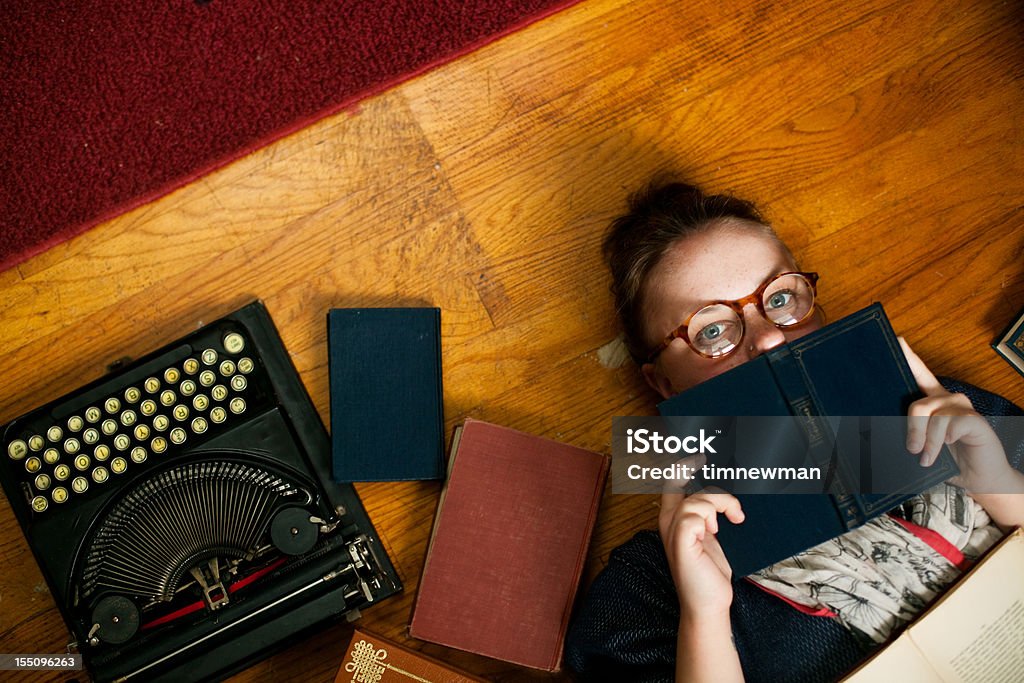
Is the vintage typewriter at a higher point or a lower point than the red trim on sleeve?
higher

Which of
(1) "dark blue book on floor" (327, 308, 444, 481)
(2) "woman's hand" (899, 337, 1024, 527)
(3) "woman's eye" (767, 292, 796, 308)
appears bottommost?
(2) "woman's hand" (899, 337, 1024, 527)

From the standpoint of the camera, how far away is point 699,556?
94cm

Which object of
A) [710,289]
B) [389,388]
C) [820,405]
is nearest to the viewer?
[820,405]

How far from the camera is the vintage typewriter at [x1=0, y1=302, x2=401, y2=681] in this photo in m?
1.01

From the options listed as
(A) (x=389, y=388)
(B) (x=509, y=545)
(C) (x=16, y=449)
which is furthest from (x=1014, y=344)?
(C) (x=16, y=449)

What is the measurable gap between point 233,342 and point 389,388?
0.23 meters

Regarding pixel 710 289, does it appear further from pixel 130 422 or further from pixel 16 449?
pixel 16 449

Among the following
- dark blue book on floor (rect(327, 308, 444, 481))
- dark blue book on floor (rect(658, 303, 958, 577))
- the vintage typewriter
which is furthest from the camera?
dark blue book on floor (rect(327, 308, 444, 481))

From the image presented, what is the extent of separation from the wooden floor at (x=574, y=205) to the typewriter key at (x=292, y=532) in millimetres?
139

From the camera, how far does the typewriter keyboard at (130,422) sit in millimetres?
1034

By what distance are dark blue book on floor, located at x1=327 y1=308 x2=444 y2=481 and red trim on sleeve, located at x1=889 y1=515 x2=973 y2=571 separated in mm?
649

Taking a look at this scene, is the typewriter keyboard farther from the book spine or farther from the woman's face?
the book spine

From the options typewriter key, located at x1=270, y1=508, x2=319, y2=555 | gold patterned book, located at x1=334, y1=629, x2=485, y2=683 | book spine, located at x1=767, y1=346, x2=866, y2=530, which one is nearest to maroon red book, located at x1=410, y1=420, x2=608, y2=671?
gold patterned book, located at x1=334, y1=629, x2=485, y2=683

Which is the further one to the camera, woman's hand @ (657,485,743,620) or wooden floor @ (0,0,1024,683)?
wooden floor @ (0,0,1024,683)
